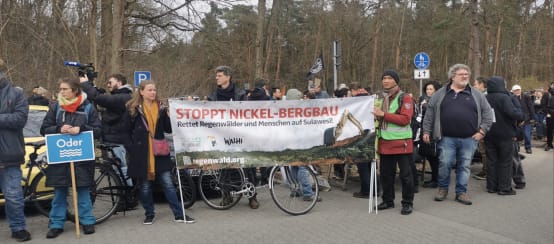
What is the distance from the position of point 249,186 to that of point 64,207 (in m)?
2.34

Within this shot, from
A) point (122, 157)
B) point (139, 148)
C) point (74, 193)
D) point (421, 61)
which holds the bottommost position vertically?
point (74, 193)

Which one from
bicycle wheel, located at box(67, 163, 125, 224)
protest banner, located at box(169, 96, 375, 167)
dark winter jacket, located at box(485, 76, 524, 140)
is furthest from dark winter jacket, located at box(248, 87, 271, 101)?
dark winter jacket, located at box(485, 76, 524, 140)

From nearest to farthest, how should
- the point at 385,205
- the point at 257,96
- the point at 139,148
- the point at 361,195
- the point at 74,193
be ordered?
1. the point at 74,193
2. the point at 139,148
3. the point at 385,205
4. the point at 257,96
5. the point at 361,195

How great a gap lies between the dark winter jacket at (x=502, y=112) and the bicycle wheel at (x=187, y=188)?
4.81 metres

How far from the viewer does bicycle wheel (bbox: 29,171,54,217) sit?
586cm

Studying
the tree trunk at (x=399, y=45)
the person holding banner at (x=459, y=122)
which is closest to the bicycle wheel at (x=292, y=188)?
the person holding banner at (x=459, y=122)

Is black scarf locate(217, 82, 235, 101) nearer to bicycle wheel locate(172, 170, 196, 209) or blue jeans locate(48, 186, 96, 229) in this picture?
bicycle wheel locate(172, 170, 196, 209)

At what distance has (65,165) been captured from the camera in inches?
215

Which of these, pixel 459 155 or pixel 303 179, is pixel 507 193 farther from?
pixel 303 179

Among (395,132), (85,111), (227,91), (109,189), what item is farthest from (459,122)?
(85,111)

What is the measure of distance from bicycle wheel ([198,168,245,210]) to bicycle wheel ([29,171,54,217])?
1.91 m

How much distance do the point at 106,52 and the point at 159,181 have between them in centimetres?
1059

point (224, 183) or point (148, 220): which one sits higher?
point (224, 183)

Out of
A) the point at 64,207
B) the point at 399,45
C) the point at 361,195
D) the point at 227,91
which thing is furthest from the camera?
the point at 399,45
